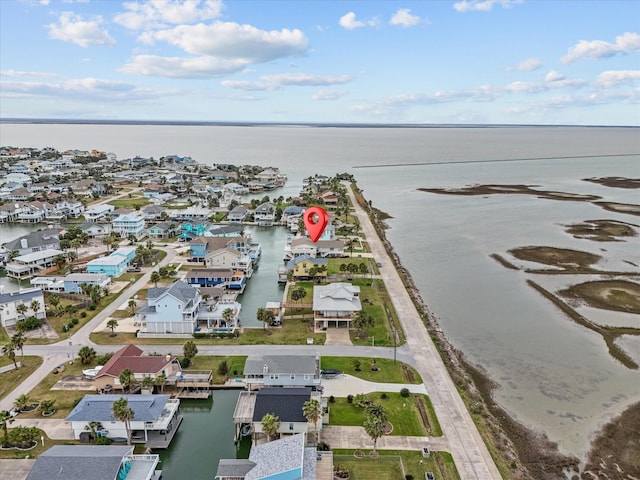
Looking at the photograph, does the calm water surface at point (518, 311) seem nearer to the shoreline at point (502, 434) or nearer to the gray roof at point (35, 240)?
the shoreline at point (502, 434)

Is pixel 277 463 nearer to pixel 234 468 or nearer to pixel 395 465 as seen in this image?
pixel 234 468

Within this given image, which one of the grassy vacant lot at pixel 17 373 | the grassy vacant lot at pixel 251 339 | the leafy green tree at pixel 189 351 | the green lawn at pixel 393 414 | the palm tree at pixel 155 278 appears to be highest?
the palm tree at pixel 155 278

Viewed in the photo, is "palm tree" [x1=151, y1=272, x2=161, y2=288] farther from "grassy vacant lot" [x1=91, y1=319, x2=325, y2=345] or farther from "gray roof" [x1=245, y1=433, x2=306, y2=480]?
"gray roof" [x1=245, y1=433, x2=306, y2=480]

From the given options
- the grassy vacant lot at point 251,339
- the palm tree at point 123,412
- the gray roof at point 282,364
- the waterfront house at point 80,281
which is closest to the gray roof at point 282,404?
the gray roof at point 282,364

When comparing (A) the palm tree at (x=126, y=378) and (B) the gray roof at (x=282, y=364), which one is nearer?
(A) the palm tree at (x=126, y=378)

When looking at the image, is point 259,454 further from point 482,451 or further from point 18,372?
point 18,372

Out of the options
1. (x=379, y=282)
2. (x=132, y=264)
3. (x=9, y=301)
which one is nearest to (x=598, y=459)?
(x=379, y=282)

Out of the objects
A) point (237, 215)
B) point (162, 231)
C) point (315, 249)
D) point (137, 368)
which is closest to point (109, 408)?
point (137, 368)
